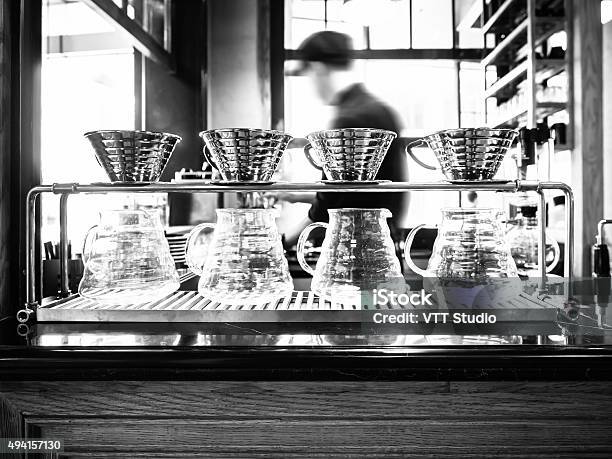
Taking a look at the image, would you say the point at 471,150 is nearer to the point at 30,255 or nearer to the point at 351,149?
the point at 351,149

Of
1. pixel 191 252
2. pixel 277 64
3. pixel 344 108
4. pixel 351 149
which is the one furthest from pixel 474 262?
pixel 277 64

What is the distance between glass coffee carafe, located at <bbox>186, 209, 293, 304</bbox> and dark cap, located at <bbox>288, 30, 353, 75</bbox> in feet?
13.1

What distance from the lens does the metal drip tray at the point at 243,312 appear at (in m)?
1.07

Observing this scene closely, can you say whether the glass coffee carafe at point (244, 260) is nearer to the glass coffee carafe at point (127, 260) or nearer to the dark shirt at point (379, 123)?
the glass coffee carafe at point (127, 260)

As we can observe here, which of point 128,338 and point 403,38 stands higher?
point 403,38

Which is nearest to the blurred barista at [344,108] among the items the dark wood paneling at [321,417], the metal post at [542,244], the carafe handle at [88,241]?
the metal post at [542,244]

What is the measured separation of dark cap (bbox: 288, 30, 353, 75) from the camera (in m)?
4.83

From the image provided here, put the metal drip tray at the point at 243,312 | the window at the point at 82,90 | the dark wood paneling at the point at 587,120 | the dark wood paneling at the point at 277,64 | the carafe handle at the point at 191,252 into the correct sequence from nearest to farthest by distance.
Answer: the metal drip tray at the point at 243,312, the carafe handle at the point at 191,252, the dark wood paneling at the point at 587,120, the window at the point at 82,90, the dark wood paneling at the point at 277,64

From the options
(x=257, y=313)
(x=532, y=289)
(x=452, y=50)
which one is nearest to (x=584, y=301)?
(x=532, y=289)

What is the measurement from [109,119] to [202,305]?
3.81 meters

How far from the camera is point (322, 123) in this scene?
474cm

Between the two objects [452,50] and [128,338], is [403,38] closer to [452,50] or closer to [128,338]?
[452,50]

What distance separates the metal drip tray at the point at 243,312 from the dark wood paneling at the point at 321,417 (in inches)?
7.6

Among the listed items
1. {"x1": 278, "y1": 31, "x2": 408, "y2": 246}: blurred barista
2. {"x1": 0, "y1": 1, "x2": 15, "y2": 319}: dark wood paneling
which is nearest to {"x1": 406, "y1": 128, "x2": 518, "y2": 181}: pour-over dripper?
{"x1": 0, "y1": 1, "x2": 15, "y2": 319}: dark wood paneling
